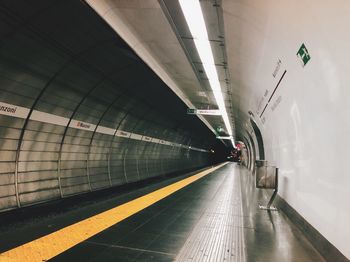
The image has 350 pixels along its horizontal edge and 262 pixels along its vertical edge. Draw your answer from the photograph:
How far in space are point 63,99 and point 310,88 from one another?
21.8 ft

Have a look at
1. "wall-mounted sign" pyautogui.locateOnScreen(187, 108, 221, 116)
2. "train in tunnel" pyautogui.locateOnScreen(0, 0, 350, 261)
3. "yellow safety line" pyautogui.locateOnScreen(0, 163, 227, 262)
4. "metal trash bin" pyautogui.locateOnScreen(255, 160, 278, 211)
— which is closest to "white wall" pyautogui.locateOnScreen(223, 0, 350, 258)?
"train in tunnel" pyautogui.locateOnScreen(0, 0, 350, 261)

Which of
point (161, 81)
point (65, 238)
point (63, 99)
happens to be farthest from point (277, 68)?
point (63, 99)

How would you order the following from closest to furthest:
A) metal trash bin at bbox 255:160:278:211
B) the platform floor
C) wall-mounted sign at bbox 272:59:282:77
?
the platform floor → wall-mounted sign at bbox 272:59:282:77 → metal trash bin at bbox 255:160:278:211

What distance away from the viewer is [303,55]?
432 centimetres

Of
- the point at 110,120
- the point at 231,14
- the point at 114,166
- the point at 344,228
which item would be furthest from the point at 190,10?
the point at 114,166

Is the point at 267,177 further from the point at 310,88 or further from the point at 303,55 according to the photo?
the point at 303,55

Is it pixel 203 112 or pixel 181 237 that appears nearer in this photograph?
pixel 181 237

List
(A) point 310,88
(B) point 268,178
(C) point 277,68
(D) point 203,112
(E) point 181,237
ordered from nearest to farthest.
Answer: (A) point 310,88 < (E) point 181,237 < (C) point 277,68 < (B) point 268,178 < (D) point 203,112

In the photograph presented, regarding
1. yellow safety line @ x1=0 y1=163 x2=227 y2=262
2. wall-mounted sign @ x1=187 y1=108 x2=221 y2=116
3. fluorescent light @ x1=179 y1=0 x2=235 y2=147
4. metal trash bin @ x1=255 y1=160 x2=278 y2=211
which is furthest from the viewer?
wall-mounted sign @ x1=187 y1=108 x2=221 y2=116

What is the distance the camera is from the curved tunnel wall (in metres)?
6.11

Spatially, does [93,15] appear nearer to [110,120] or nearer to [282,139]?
[282,139]

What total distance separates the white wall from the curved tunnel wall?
317cm

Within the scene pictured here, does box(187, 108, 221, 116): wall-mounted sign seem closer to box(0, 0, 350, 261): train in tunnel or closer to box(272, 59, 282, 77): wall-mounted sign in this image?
box(0, 0, 350, 261): train in tunnel

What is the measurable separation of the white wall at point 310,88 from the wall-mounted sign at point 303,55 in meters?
0.07
